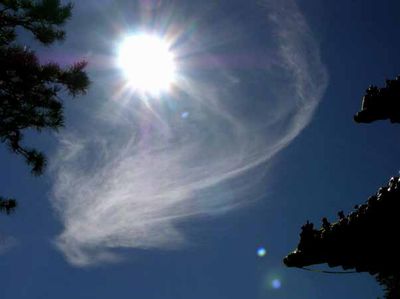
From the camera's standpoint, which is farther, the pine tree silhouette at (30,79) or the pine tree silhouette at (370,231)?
the pine tree silhouette at (30,79)

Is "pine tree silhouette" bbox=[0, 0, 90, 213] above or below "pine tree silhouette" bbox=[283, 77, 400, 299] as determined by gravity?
above

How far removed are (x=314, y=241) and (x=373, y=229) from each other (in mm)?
982

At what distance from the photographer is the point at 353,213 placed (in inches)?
204

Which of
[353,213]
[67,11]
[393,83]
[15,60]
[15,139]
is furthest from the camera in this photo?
[67,11]

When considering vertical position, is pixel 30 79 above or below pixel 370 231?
above

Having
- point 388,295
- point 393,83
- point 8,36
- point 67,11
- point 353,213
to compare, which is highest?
point 67,11

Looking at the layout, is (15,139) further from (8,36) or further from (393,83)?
(393,83)

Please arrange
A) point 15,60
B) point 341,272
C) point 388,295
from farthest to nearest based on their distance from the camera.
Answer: point 388,295 < point 15,60 < point 341,272

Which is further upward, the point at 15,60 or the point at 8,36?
the point at 8,36

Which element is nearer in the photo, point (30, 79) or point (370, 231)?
point (370, 231)

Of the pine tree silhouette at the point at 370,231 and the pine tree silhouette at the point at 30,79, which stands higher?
the pine tree silhouette at the point at 30,79

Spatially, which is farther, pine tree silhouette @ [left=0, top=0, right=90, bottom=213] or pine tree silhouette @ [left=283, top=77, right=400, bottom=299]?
pine tree silhouette @ [left=0, top=0, right=90, bottom=213]

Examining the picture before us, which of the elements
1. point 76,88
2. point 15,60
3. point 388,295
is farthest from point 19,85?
point 388,295

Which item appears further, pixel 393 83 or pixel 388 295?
pixel 388 295
